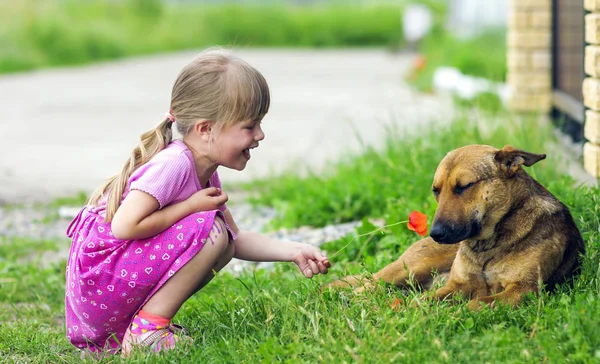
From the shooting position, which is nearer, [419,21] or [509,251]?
[509,251]

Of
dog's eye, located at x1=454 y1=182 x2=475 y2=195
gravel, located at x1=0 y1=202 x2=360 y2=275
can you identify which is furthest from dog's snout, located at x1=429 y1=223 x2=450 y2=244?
gravel, located at x1=0 y1=202 x2=360 y2=275

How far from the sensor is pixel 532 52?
1010cm

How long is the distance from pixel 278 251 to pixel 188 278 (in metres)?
0.54

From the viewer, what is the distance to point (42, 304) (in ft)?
16.8

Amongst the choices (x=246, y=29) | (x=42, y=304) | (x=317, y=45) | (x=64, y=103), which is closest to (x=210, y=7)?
(x=246, y=29)

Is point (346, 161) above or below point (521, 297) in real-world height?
below

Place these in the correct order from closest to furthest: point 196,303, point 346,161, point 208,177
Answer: point 208,177 < point 196,303 < point 346,161

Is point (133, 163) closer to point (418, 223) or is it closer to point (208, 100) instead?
point (208, 100)

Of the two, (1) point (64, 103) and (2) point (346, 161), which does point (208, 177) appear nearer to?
(2) point (346, 161)

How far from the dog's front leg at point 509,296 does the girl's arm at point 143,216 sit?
1.27m

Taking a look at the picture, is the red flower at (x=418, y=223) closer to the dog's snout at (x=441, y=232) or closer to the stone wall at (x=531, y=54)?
the dog's snout at (x=441, y=232)

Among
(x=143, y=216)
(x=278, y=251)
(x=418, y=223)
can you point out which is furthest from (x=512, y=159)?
(x=143, y=216)

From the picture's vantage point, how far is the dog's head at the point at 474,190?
148 inches

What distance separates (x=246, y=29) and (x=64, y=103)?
20162 mm
